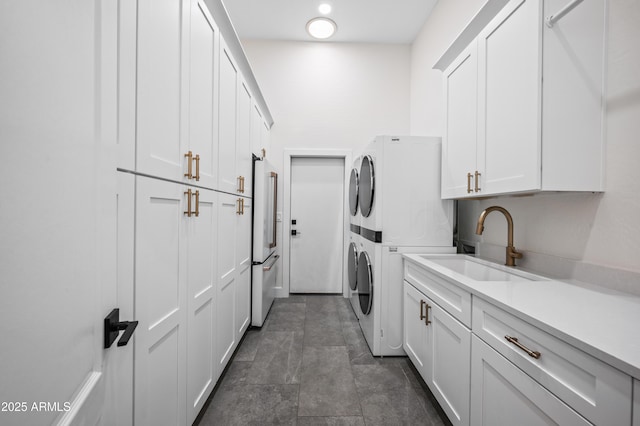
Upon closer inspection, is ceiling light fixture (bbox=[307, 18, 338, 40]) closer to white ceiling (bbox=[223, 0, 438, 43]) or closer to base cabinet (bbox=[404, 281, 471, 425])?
white ceiling (bbox=[223, 0, 438, 43])

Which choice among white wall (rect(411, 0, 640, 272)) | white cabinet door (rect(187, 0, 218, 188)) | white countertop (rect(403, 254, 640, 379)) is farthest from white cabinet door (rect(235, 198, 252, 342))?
white wall (rect(411, 0, 640, 272))

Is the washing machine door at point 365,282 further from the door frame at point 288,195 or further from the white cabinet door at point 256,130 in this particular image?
the white cabinet door at point 256,130

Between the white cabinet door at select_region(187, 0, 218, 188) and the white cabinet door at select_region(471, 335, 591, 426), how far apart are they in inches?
59.9

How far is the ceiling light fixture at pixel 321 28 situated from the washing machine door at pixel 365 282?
265 cm

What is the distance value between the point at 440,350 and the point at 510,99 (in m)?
1.39

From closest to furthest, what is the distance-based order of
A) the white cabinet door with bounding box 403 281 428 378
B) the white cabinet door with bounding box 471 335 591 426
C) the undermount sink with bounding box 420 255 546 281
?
the white cabinet door with bounding box 471 335 591 426
the undermount sink with bounding box 420 255 546 281
the white cabinet door with bounding box 403 281 428 378

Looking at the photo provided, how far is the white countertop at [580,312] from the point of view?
66 centimetres

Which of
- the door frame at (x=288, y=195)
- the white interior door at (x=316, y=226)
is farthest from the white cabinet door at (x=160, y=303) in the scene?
the white interior door at (x=316, y=226)

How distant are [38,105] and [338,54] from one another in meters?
3.71

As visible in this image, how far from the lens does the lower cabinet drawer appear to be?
2.07ft

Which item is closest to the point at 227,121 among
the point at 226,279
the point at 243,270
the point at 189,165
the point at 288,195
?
the point at 189,165

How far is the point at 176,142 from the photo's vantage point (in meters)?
1.16

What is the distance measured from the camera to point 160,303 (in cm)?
104

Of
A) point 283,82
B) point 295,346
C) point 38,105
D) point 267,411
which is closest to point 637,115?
point 38,105
